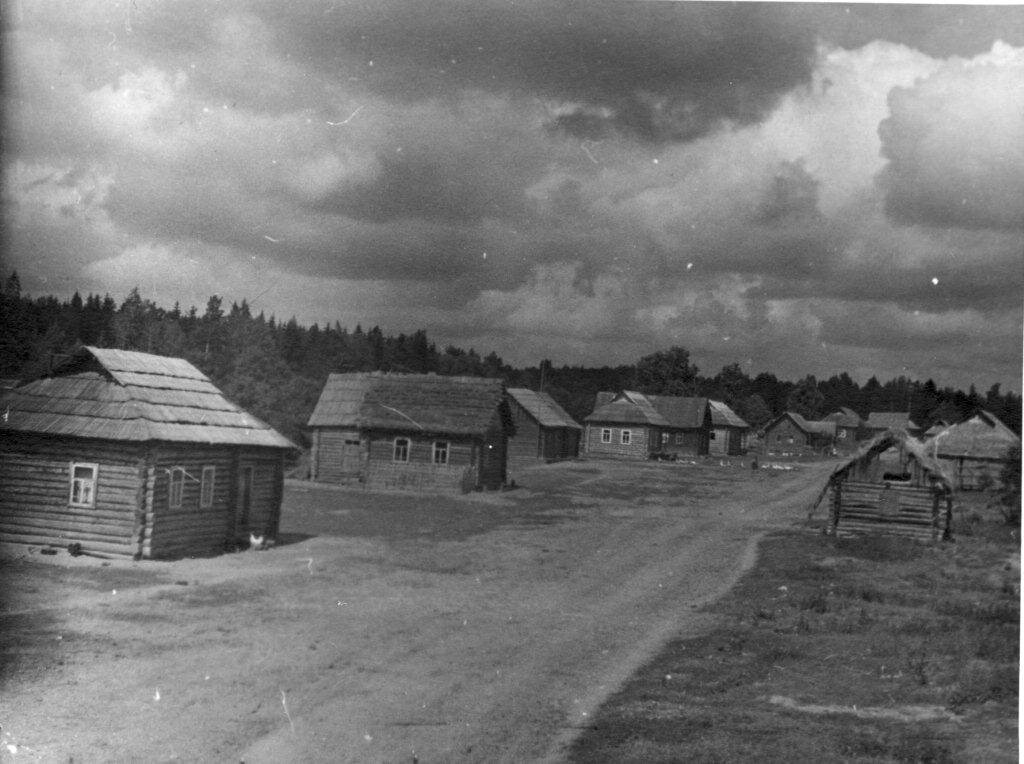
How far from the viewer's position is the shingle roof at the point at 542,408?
27.6 meters

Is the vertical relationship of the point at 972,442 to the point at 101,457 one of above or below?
above

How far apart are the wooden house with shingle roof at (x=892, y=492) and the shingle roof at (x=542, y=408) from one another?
1048cm

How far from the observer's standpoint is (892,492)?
19453 millimetres

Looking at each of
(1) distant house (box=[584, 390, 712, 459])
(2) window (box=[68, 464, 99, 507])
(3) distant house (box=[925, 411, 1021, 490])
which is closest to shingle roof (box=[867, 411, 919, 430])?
(3) distant house (box=[925, 411, 1021, 490])

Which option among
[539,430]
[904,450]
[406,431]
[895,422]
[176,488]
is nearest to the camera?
[176,488]

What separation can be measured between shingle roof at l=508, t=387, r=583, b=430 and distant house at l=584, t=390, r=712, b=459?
1.03 metres

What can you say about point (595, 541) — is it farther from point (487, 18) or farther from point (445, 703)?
point (487, 18)

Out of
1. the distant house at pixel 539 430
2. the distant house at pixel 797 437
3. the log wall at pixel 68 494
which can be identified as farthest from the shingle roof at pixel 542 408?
the distant house at pixel 797 437

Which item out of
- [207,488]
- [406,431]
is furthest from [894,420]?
[207,488]

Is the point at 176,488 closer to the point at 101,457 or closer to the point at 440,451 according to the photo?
the point at 101,457

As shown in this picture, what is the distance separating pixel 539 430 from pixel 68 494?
18571mm

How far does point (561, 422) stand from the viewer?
102 feet

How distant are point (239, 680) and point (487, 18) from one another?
9804 millimetres

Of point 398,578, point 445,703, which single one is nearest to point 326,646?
point 445,703
